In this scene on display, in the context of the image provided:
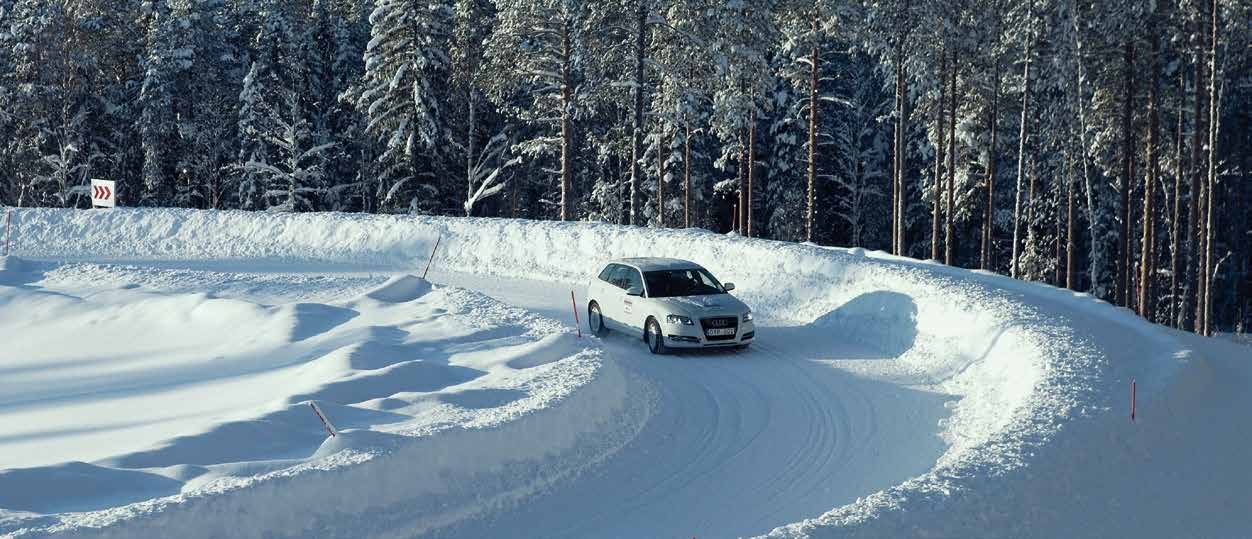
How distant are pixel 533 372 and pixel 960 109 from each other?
105 ft

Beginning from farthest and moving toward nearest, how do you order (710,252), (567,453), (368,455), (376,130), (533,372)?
(376,130), (710,252), (533,372), (567,453), (368,455)

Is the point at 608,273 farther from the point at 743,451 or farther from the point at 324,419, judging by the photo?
the point at 324,419

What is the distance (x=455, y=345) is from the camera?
1933cm

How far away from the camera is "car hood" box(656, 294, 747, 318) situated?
19844 mm

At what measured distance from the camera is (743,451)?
556 inches

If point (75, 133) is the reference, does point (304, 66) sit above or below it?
above

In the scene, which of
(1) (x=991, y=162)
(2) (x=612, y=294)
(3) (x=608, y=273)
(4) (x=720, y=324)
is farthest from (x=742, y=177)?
(4) (x=720, y=324)

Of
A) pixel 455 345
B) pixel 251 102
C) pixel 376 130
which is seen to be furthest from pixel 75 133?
pixel 455 345

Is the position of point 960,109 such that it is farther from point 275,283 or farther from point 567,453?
point 567,453

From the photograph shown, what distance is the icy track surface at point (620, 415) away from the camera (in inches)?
425

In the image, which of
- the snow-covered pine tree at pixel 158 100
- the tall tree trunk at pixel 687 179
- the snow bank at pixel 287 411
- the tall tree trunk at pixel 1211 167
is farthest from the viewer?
the snow-covered pine tree at pixel 158 100

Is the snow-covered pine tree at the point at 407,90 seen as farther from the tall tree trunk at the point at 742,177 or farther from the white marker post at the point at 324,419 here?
the white marker post at the point at 324,419

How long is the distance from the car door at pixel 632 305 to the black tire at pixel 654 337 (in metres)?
0.22

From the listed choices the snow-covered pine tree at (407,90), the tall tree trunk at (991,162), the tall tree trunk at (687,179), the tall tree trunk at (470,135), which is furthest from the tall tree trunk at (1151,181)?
the tall tree trunk at (470,135)
